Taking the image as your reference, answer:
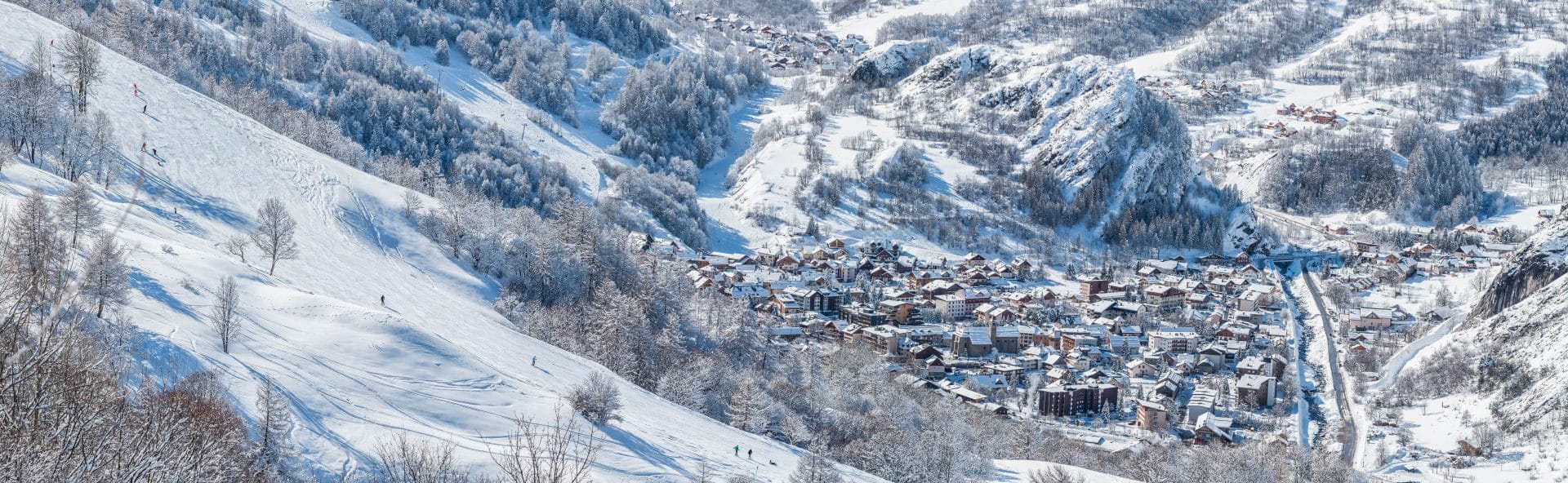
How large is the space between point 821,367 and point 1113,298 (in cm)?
3004

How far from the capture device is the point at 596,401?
28.1 m

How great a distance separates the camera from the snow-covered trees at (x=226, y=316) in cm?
2638

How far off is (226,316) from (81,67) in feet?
104

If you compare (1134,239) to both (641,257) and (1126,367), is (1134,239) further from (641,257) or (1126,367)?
(641,257)

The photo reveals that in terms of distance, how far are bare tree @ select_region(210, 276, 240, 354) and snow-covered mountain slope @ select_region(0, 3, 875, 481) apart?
0.29 metres

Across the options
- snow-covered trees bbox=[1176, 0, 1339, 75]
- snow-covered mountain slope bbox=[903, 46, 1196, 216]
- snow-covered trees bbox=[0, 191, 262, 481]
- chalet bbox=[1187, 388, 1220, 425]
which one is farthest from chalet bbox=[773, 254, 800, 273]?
snow-covered trees bbox=[1176, 0, 1339, 75]

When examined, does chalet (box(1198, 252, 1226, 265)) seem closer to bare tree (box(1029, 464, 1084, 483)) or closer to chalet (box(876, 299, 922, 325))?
chalet (box(876, 299, 922, 325))

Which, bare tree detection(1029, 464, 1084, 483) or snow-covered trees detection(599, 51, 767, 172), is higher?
bare tree detection(1029, 464, 1084, 483)

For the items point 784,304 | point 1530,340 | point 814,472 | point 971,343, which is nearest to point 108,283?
point 814,472


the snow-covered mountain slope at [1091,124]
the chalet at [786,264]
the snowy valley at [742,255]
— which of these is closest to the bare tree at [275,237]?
the snowy valley at [742,255]

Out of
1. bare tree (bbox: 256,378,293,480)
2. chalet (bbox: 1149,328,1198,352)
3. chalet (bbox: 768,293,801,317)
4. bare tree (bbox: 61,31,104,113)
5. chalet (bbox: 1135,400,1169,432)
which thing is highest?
bare tree (bbox: 256,378,293,480)

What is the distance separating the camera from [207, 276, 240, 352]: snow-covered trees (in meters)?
26.4

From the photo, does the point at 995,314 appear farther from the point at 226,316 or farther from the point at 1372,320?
the point at 226,316

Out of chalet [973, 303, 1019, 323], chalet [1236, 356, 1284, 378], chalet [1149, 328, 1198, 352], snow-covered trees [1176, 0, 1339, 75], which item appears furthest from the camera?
snow-covered trees [1176, 0, 1339, 75]
